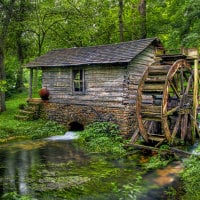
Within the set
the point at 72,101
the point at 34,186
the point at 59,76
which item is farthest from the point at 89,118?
the point at 34,186

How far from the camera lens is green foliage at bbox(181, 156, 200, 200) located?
752 centimetres

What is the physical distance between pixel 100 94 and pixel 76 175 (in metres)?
6.31

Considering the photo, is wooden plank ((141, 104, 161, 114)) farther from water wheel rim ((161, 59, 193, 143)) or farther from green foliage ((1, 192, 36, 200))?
green foliage ((1, 192, 36, 200))

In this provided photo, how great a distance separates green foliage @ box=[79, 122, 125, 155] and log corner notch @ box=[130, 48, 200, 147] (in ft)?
2.93

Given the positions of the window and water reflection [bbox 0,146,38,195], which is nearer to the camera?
water reflection [bbox 0,146,38,195]

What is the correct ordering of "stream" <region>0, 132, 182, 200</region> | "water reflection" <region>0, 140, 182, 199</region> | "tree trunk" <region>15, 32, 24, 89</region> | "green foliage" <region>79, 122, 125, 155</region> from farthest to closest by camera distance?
"tree trunk" <region>15, 32, 24, 89</region>
"green foliage" <region>79, 122, 125, 155</region>
"water reflection" <region>0, 140, 182, 199</region>
"stream" <region>0, 132, 182, 200</region>

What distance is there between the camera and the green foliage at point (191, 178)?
752cm

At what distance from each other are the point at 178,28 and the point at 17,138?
1260 centimetres

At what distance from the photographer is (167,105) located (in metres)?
13.0

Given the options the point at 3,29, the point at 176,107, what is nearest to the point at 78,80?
the point at 176,107

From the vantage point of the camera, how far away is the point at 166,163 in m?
10.2

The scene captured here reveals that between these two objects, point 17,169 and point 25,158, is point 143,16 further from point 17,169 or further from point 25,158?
point 17,169

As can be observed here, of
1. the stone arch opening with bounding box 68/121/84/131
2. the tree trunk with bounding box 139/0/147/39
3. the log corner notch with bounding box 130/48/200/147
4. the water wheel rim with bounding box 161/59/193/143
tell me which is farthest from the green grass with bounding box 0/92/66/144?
the tree trunk with bounding box 139/0/147/39

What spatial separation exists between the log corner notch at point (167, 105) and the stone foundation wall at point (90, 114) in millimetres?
914
